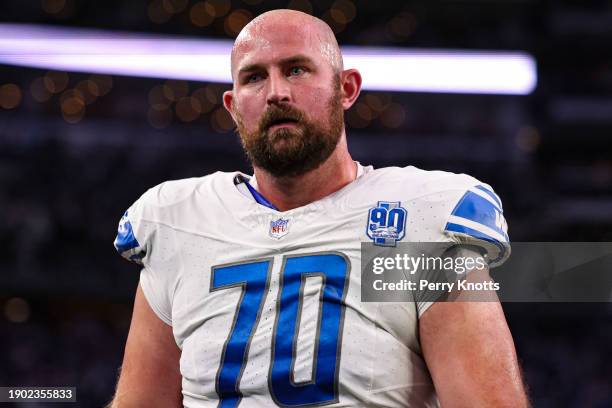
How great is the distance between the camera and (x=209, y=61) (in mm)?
10555

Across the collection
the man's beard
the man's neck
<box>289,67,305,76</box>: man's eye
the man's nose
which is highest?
<box>289,67,305,76</box>: man's eye

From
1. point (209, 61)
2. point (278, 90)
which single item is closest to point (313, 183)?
point (278, 90)

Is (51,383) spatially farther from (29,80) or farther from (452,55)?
(452,55)

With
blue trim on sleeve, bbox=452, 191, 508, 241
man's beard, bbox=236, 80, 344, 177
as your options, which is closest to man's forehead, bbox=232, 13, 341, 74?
man's beard, bbox=236, 80, 344, 177

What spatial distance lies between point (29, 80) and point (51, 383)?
14.2 feet

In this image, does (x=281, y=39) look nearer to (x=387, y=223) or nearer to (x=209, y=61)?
(x=387, y=223)

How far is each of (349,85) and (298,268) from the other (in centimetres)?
50

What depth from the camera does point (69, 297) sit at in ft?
30.3

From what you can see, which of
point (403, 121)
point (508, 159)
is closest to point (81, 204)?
point (403, 121)

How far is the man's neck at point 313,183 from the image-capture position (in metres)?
1.91

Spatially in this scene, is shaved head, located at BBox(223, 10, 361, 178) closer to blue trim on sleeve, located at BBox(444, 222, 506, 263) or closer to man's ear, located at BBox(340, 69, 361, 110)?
man's ear, located at BBox(340, 69, 361, 110)

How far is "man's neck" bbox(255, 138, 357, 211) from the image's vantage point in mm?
1909

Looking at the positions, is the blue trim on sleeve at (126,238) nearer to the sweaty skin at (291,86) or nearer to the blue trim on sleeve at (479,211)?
the sweaty skin at (291,86)

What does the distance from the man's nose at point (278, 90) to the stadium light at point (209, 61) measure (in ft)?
26.9
